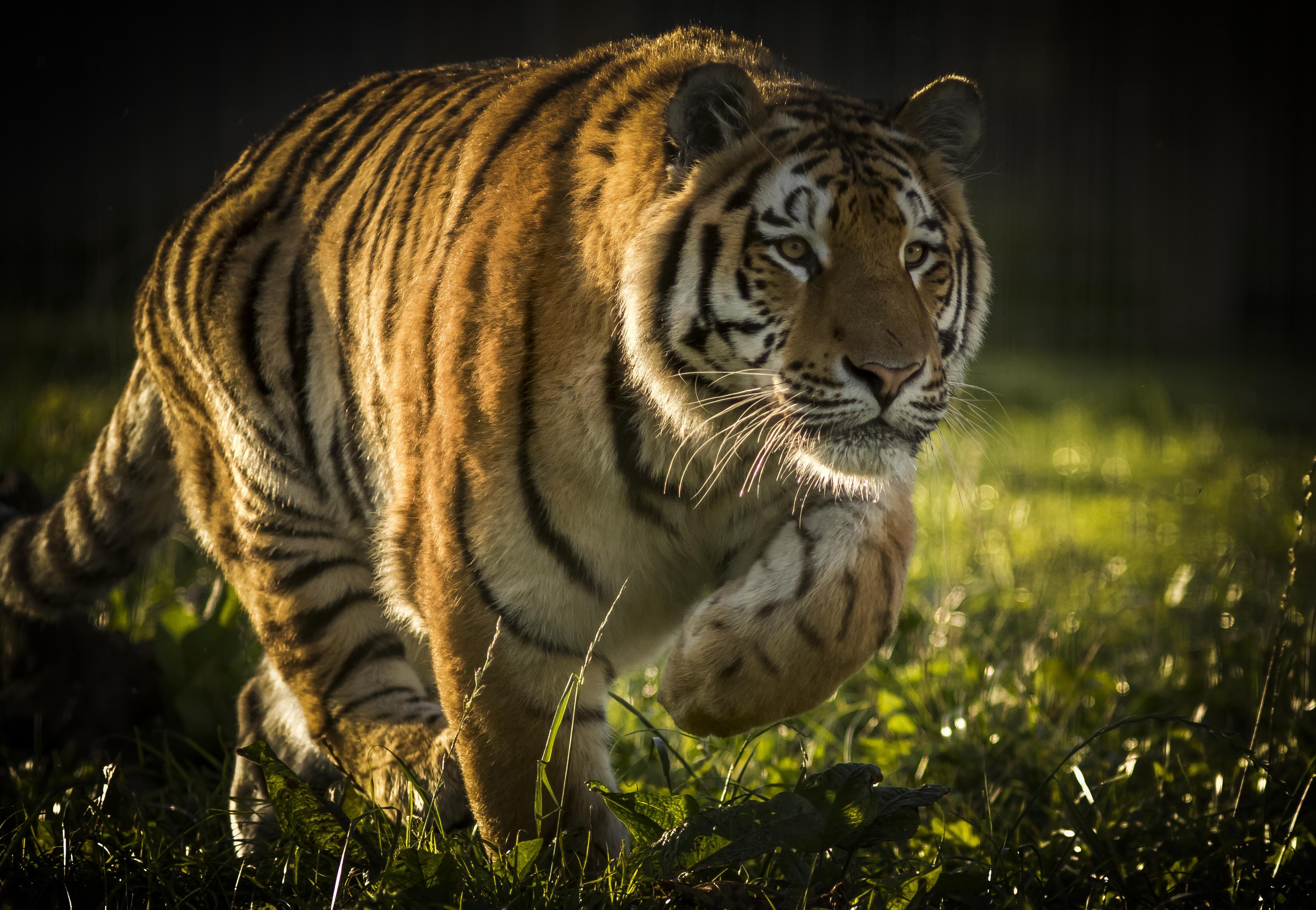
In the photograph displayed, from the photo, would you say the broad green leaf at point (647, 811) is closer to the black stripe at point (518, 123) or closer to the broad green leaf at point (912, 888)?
the broad green leaf at point (912, 888)

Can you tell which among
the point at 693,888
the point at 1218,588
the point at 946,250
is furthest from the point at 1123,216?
the point at 693,888

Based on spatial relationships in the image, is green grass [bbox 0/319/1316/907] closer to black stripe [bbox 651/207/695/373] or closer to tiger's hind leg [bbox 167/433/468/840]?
tiger's hind leg [bbox 167/433/468/840]

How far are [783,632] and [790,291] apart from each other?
2.09ft

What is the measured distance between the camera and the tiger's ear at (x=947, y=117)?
2.30 metres

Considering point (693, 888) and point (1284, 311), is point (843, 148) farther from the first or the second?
point (1284, 311)

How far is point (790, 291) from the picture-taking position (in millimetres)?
2031

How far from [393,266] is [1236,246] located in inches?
573

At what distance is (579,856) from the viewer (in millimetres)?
1995

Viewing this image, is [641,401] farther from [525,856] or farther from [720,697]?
[525,856]

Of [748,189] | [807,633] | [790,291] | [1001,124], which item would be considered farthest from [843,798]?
[1001,124]

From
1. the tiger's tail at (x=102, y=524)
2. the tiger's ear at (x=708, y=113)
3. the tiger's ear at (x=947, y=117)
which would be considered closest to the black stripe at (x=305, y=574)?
the tiger's tail at (x=102, y=524)

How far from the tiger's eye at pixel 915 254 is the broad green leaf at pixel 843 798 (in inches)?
37.5

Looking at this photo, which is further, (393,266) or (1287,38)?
(1287,38)

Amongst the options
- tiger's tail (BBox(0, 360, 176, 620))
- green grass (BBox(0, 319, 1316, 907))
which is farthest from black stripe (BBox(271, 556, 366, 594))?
tiger's tail (BBox(0, 360, 176, 620))
